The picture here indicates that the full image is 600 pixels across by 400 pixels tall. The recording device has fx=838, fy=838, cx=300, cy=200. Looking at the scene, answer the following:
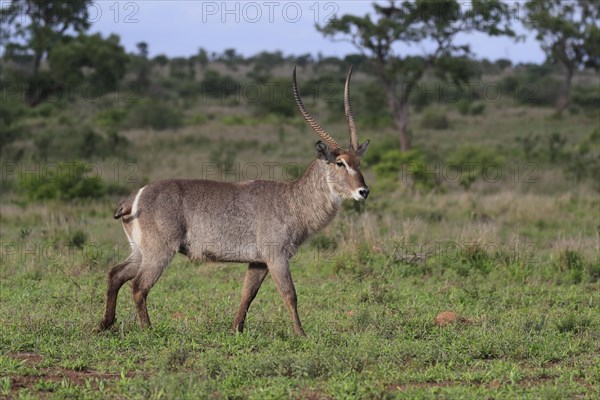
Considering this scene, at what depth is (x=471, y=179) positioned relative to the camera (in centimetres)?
1998

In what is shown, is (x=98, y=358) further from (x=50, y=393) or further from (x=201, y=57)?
(x=201, y=57)

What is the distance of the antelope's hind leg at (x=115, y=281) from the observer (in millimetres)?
7246

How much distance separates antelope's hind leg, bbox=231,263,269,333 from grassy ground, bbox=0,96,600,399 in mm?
267

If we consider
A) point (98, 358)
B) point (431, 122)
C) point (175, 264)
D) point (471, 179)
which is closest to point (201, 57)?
point (431, 122)

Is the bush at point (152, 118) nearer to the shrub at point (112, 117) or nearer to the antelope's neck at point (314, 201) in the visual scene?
the shrub at point (112, 117)

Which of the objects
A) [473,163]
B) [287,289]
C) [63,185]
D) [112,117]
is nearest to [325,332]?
[287,289]

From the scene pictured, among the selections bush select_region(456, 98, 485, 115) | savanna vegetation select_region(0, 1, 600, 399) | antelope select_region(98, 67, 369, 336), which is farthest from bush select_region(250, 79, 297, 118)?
antelope select_region(98, 67, 369, 336)

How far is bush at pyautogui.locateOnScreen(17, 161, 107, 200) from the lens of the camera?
17422 millimetres

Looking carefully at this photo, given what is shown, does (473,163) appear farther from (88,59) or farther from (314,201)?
(88,59)

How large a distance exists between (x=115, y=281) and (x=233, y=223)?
1157 mm

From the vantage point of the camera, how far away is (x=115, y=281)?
24.3 ft

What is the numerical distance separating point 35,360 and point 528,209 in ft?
37.7

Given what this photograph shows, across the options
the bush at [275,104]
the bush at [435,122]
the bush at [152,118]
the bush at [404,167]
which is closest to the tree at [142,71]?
the bush at [275,104]

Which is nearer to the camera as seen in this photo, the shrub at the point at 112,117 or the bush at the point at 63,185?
the bush at the point at 63,185
